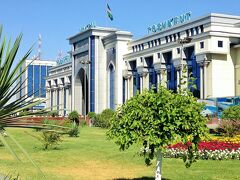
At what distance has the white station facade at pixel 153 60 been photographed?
62.8 m

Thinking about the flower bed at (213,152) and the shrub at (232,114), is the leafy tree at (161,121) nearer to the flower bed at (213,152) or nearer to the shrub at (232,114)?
the flower bed at (213,152)

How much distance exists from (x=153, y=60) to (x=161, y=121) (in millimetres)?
64692

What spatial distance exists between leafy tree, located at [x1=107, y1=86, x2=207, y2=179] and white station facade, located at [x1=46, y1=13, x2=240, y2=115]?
34.2 metres

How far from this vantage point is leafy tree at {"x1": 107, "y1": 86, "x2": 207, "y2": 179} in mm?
11578

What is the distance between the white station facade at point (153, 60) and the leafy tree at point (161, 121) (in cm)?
3419

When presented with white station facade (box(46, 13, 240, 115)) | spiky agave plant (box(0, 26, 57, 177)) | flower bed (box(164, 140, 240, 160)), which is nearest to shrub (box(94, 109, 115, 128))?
white station facade (box(46, 13, 240, 115))

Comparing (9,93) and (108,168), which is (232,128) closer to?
(108,168)

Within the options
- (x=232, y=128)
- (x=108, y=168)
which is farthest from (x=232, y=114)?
(x=108, y=168)

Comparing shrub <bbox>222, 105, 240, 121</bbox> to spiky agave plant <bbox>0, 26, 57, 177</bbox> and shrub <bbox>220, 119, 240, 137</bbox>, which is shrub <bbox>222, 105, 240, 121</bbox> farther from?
spiky agave plant <bbox>0, 26, 57, 177</bbox>

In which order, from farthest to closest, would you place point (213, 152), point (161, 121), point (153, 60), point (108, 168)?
1. point (153, 60)
2. point (213, 152)
3. point (108, 168)
4. point (161, 121)

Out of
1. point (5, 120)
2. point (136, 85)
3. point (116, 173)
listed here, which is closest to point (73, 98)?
point (136, 85)

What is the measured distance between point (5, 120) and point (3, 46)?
3.69 ft

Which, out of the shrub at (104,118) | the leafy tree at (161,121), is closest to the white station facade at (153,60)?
the shrub at (104,118)

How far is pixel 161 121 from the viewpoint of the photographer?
11547 mm
